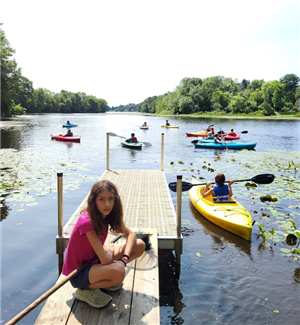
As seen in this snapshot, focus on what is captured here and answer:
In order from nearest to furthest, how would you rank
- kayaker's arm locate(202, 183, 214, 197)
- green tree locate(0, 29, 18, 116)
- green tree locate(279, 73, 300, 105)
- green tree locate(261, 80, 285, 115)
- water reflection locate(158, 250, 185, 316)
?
water reflection locate(158, 250, 185, 316) → kayaker's arm locate(202, 183, 214, 197) → green tree locate(0, 29, 18, 116) → green tree locate(261, 80, 285, 115) → green tree locate(279, 73, 300, 105)

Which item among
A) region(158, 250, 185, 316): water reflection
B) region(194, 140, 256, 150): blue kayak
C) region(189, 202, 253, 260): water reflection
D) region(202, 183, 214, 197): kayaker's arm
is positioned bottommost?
region(158, 250, 185, 316): water reflection

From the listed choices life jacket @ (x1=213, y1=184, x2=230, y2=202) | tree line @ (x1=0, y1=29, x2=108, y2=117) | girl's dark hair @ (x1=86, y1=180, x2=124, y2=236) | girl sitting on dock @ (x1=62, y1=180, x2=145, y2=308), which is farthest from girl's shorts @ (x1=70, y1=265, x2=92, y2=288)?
tree line @ (x1=0, y1=29, x2=108, y2=117)

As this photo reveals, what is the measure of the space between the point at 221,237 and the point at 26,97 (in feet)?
287

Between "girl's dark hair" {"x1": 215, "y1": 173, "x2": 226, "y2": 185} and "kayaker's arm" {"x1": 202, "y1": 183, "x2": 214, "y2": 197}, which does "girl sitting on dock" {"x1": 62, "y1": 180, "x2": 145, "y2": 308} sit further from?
"kayaker's arm" {"x1": 202, "y1": 183, "x2": 214, "y2": 197}

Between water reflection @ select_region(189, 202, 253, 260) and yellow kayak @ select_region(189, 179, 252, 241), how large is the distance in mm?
95

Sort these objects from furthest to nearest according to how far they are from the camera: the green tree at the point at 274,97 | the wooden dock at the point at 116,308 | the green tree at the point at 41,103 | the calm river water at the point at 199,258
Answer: the green tree at the point at 41,103
the green tree at the point at 274,97
the calm river water at the point at 199,258
the wooden dock at the point at 116,308

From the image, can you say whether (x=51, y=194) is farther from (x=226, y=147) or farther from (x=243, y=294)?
(x=226, y=147)

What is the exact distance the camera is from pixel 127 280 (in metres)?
3.56

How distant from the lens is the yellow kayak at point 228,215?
6.43 m

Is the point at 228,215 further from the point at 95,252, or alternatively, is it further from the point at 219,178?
the point at 95,252

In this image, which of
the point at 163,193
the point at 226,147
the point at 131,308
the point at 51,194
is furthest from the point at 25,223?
the point at 226,147

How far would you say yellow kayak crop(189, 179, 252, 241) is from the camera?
6.43m

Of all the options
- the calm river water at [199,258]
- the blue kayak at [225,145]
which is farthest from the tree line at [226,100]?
the calm river water at [199,258]

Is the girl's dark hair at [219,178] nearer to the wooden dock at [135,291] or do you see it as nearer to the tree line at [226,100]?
the wooden dock at [135,291]
